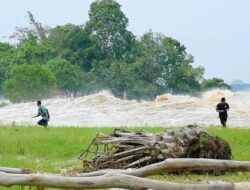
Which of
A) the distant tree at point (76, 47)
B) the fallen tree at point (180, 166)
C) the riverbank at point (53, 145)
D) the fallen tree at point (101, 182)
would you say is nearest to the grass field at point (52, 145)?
the riverbank at point (53, 145)

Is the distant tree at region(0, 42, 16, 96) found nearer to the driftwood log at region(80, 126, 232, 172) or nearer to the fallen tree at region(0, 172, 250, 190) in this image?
the driftwood log at region(80, 126, 232, 172)

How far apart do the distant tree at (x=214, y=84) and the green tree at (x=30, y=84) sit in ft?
44.9

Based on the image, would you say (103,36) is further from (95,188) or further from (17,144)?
(95,188)

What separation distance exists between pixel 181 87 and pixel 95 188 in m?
46.5

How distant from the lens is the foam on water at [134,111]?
29672 millimetres

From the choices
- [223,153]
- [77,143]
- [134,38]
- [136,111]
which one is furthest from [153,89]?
[223,153]

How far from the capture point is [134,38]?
54.9 m

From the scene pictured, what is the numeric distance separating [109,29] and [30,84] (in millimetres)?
9625

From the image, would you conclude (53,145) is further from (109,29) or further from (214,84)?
(214,84)

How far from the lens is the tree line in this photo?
48.8 m

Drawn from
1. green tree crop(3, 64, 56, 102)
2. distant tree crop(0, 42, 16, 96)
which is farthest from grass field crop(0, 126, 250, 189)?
distant tree crop(0, 42, 16, 96)

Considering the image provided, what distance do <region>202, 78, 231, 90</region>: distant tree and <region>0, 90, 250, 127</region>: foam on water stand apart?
1481 centimetres

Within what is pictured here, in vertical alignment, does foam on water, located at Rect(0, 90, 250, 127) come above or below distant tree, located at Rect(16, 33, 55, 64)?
below

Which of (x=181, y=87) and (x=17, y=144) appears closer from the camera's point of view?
(x=17, y=144)
